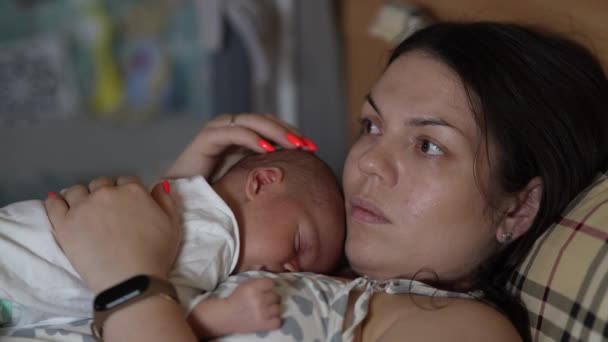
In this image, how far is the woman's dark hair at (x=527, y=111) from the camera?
131 centimetres

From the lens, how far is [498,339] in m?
1.21

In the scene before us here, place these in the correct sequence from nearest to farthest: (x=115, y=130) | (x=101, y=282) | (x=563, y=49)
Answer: (x=101, y=282)
(x=563, y=49)
(x=115, y=130)

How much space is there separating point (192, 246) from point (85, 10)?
2781 millimetres

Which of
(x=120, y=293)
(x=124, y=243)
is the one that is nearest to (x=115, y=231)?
(x=124, y=243)

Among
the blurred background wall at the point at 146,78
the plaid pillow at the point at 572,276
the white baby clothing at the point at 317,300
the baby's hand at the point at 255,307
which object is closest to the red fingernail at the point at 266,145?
the white baby clothing at the point at 317,300

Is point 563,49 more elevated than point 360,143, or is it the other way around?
point 563,49

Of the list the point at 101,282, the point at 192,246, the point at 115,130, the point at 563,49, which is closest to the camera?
the point at 101,282

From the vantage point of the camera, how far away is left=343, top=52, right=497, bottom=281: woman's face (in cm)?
130

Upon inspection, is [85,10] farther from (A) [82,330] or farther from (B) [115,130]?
(A) [82,330]

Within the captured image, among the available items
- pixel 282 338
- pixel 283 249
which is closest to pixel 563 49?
pixel 283 249

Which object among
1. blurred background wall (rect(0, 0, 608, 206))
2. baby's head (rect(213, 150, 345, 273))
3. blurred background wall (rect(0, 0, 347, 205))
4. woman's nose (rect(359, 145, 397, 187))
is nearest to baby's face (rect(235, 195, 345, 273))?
baby's head (rect(213, 150, 345, 273))

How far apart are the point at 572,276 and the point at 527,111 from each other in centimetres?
29

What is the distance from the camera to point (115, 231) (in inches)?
49.6

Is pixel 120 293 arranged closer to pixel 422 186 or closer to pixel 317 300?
pixel 317 300
